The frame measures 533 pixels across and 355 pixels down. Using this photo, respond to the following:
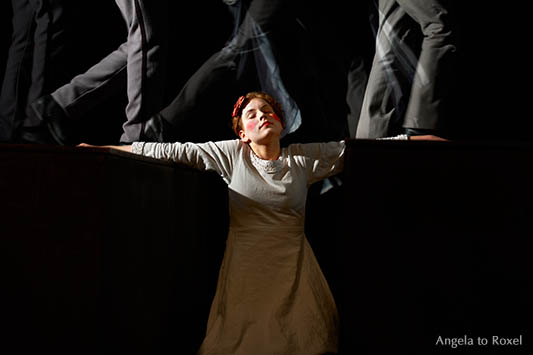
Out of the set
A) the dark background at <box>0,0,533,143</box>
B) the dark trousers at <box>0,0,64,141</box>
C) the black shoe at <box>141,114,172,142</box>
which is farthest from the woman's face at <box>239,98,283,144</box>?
the dark trousers at <box>0,0,64,141</box>

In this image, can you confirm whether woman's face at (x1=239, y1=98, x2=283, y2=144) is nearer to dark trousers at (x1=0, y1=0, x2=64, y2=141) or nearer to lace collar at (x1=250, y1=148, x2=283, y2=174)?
lace collar at (x1=250, y1=148, x2=283, y2=174)

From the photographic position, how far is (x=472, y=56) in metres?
2.14

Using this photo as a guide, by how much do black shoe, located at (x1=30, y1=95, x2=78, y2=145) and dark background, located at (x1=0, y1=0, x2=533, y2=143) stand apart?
0.17 m

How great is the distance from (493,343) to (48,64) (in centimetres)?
248

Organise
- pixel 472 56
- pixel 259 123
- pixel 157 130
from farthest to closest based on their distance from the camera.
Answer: pixel 157 130 < pixel 472 56 < pixel 259 123

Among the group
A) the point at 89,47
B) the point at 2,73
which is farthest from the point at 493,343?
the point at 2,73

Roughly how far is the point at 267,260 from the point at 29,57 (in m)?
1.84

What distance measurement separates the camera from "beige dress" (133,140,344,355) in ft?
5.24

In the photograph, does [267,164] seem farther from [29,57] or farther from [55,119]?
[29,57]

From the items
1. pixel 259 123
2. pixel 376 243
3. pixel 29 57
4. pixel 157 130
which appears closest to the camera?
pixel 376 243

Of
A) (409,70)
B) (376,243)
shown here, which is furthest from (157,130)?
(376,243)

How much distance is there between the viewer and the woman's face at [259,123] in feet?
5.99

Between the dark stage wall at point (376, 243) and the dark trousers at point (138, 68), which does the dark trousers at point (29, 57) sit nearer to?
the dark trousers at point (138, 68)

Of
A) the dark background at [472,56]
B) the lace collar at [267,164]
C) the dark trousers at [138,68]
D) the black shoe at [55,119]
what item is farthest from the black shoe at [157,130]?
the lace collar at [267,164]
